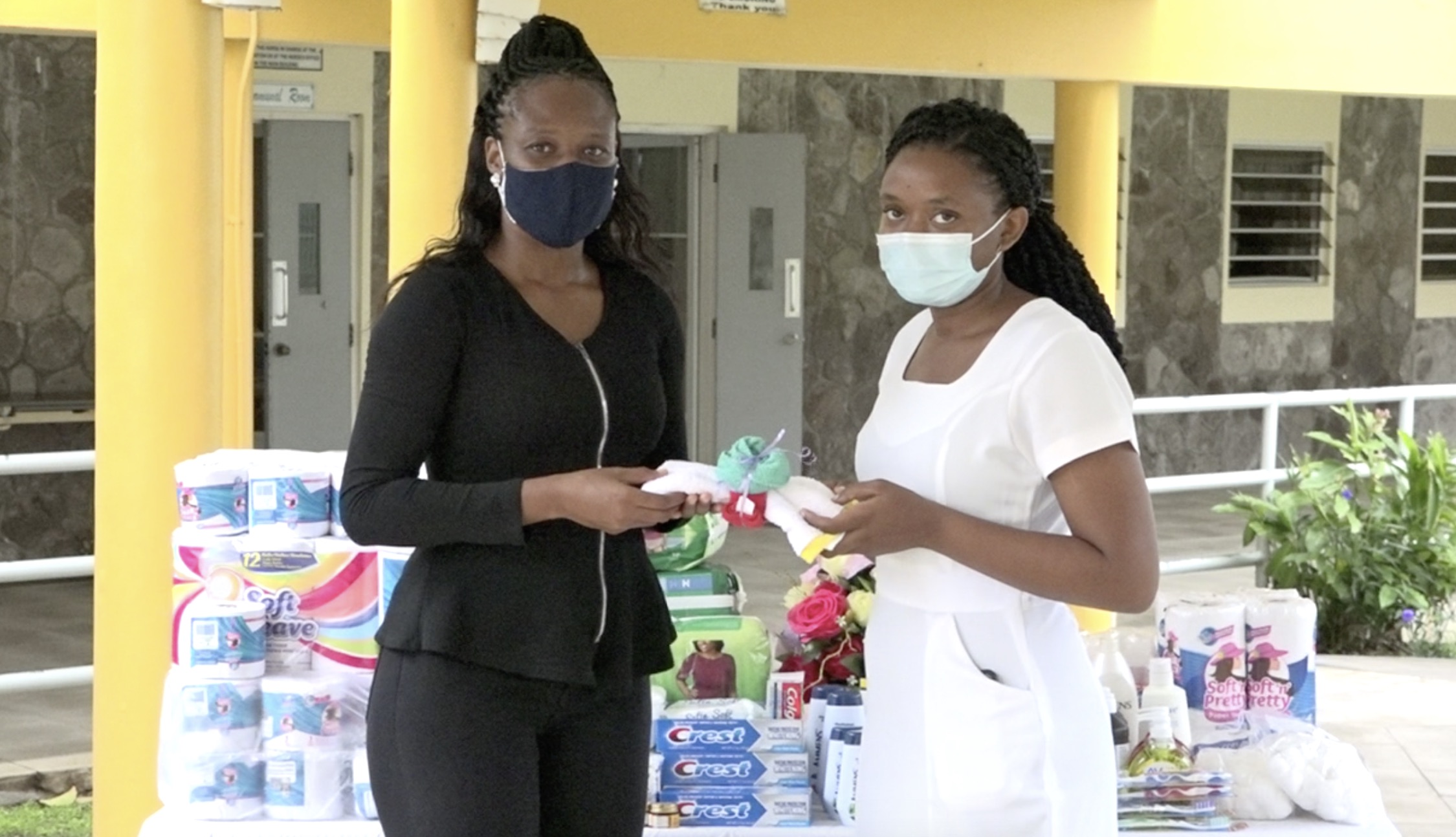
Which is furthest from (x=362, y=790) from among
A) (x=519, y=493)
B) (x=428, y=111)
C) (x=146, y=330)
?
(x=428, y=111)

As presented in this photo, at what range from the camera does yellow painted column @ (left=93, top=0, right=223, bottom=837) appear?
183 inches

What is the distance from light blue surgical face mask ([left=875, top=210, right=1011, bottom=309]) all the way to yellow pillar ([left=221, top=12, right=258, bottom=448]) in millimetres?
4152

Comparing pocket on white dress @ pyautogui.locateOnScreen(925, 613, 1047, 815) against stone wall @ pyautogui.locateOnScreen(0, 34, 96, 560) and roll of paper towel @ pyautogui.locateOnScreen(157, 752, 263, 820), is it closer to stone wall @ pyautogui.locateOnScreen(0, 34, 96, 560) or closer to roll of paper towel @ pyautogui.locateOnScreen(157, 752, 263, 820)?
roll of paper towel @ pyautogui.locateOnScreen(157, 752, 263, 820)

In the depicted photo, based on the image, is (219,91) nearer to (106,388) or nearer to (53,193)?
(106,388)

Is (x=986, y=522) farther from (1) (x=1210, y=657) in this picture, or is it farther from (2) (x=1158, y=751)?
(1) (x=1210, y=657)

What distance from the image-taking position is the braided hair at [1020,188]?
8.09 ft

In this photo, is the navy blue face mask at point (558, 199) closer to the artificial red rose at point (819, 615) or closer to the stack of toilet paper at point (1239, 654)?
the artificial red rose at point (819, 615)

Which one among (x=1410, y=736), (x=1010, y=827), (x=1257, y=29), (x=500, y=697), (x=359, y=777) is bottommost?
(x=1410, y=736)

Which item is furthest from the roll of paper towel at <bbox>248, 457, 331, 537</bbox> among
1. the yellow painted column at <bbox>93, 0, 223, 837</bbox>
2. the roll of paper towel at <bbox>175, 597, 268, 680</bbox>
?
the yellow painted column at <bbox>93, 0, 223, 837</bbox>

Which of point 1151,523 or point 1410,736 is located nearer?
point 1151,523

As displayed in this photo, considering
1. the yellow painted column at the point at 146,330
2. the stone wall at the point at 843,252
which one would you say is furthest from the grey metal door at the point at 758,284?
the yellow painted column at the point at 146,330

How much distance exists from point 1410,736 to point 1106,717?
5086 millimetres

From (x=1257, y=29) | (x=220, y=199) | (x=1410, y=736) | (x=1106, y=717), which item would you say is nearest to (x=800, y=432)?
(x=1257, y=29)

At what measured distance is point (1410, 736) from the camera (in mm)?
7105
